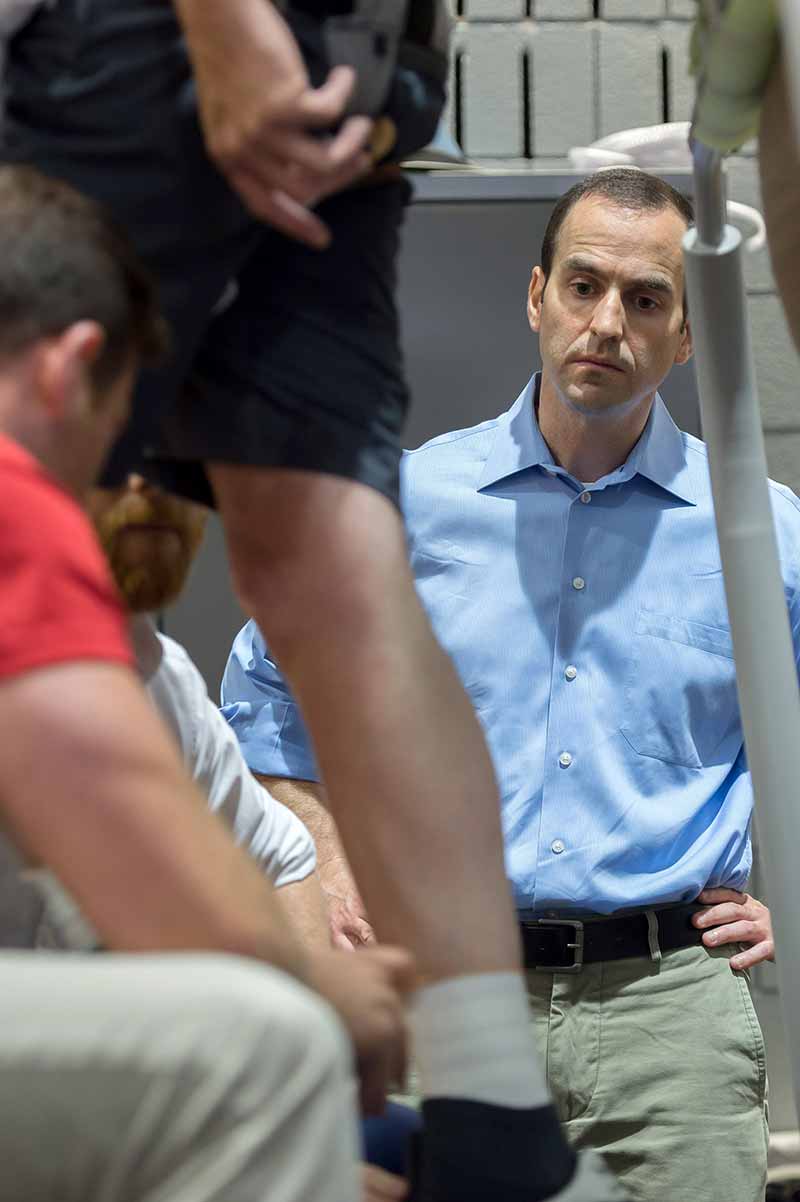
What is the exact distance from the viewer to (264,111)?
827 mm

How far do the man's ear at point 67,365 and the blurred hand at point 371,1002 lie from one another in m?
0.27

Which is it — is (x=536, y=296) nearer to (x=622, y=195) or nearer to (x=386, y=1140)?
(x=622, y=195)

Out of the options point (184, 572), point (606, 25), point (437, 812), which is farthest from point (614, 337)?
point (437, 812)

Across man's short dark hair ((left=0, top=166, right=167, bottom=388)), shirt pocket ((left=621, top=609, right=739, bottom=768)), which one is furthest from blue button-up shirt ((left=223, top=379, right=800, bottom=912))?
man's short dark hair ((left=0, top=166, right=167, bottom=388))

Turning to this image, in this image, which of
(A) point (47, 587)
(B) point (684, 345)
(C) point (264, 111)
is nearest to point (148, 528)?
(C) point (264, 111)

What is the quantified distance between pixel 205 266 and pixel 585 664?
134 cm

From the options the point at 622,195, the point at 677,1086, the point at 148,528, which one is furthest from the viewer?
the point at 622,195

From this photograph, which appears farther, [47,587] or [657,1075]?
[657,1075]

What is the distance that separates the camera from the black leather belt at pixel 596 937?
6.79 ft

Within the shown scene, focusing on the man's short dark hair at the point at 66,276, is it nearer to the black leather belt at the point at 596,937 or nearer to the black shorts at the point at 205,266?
the black shorts at the point at 205,266

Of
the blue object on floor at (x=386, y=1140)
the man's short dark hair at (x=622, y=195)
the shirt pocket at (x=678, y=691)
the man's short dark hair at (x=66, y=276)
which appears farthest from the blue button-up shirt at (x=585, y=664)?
the man's short dark hair at (x=66, y=276)

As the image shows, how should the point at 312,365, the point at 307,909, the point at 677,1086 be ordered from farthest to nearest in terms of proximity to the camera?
the point at 677,1086
the point at 307,909
the point at 312,365

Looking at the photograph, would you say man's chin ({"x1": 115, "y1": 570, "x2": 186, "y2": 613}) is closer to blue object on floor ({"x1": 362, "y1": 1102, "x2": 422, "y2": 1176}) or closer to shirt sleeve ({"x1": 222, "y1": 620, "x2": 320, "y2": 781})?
blue object on floor ({"x1": 362, "y1": 1102, "x2": 422, "y2": 1176})

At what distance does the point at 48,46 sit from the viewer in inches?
35.7
